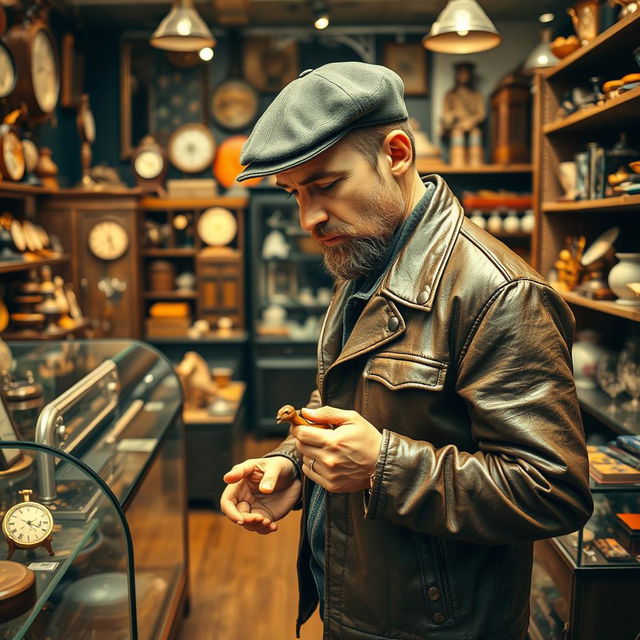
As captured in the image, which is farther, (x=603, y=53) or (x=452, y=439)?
(x=603, y=53)

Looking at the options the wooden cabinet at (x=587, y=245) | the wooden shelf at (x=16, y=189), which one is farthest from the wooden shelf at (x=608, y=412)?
the wooden shelf at (x=16, y=189)

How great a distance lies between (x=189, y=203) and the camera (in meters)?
6.17

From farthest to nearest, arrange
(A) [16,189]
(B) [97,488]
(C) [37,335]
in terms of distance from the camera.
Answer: (A) [16,189] → (C) [37,335] → (B) [97,488]

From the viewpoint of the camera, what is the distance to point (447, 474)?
1.21 meters

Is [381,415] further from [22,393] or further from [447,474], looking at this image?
[22,393]

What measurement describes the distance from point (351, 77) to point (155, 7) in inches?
204

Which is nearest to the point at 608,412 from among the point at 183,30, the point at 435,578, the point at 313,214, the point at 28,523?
the point at 435,578

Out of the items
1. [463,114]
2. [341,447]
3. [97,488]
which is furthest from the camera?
[463,114]

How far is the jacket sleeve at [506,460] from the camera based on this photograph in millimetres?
1186

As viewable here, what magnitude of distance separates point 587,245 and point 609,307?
0.98 meters

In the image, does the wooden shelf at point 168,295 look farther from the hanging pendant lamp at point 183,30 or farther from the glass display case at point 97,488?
the glass display case at point 97,488

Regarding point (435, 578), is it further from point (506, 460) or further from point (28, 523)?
point (28, 523)

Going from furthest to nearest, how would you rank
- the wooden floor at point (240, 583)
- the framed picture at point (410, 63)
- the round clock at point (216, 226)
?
the framed picture at point (410, 63)
the round clock at point (216, 226)
the wooden floor at point (240, 583)

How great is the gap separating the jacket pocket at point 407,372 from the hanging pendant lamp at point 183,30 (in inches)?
134
